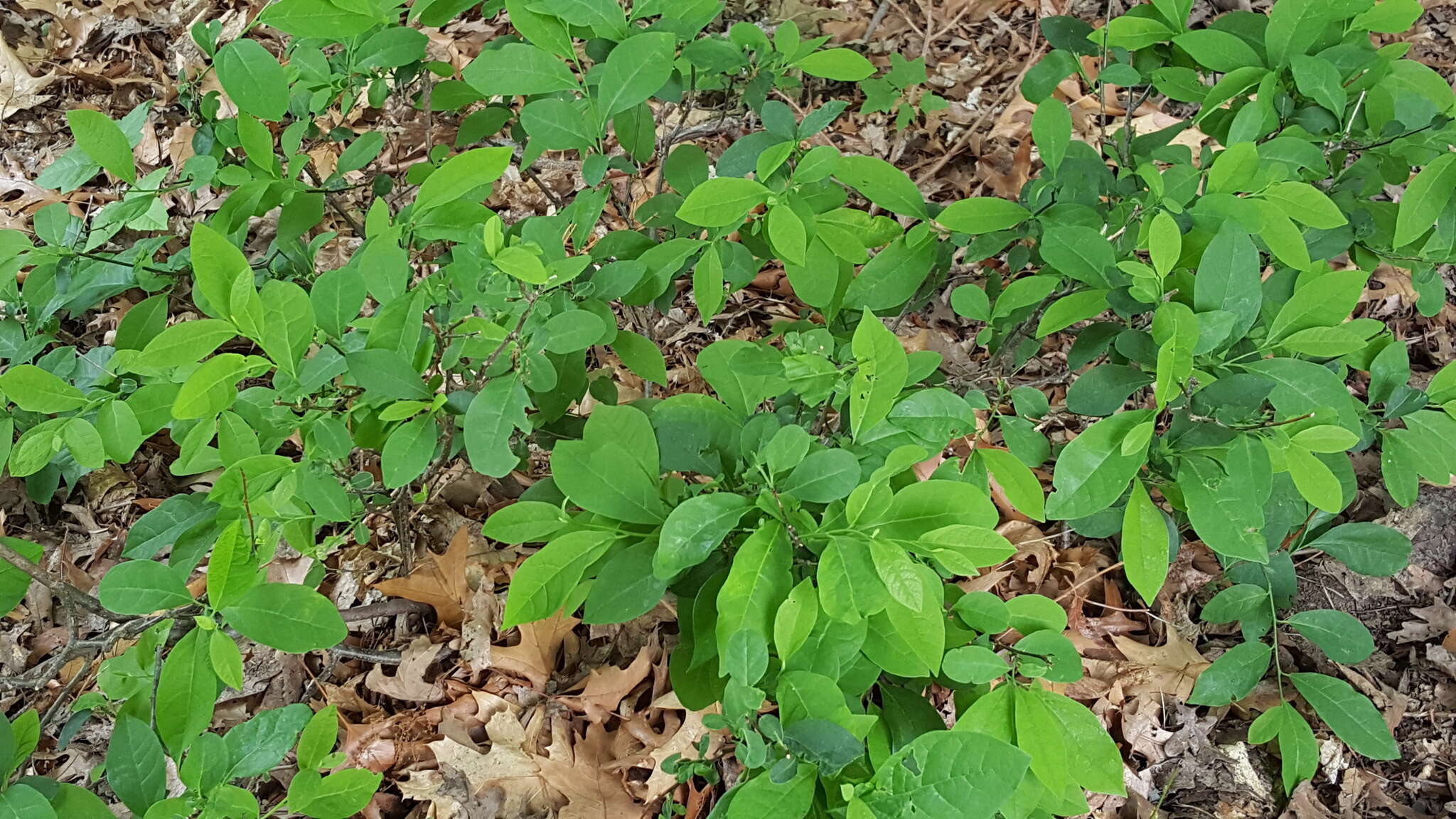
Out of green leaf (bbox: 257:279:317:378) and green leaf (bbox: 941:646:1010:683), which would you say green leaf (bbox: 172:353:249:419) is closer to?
green leaf (bbox: 257:279:317:378)

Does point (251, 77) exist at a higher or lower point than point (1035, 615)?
higher

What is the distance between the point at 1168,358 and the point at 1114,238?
2.48 feet

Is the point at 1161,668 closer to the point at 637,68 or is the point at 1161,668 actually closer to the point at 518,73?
the point at 637,68

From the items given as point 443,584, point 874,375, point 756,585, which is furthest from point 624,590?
point 443,584

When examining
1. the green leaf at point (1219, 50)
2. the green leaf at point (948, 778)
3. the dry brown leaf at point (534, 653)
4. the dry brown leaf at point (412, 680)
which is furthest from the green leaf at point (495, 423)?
the green leaf at point (1219, 50)

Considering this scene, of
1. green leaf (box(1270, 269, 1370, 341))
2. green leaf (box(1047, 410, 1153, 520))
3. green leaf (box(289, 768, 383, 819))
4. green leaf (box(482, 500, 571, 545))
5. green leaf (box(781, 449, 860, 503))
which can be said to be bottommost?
green leaf (box(289, 768, 383, 819))

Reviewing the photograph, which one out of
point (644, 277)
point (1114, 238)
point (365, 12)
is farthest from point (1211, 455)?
point (365, 12)

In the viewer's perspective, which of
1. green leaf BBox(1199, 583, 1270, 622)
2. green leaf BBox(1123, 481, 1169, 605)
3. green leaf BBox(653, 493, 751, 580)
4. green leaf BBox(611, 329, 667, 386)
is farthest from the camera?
green leaf BBox(1199, 583, 1270, 622)

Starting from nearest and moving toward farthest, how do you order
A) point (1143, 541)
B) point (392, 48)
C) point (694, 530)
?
point (694, 530)
point (1143, 541)
point (392, 48)

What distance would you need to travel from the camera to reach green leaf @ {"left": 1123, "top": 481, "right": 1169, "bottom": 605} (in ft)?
3.98

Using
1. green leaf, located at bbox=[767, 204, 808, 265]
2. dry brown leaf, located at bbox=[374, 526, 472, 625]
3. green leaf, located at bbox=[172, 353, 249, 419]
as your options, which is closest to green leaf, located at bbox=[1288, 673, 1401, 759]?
green leaf, located at bbox=[767, 204, 808, 265]

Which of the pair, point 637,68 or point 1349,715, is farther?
point 1349,715

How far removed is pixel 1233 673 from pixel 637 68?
156 cm

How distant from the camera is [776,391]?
1.20m
